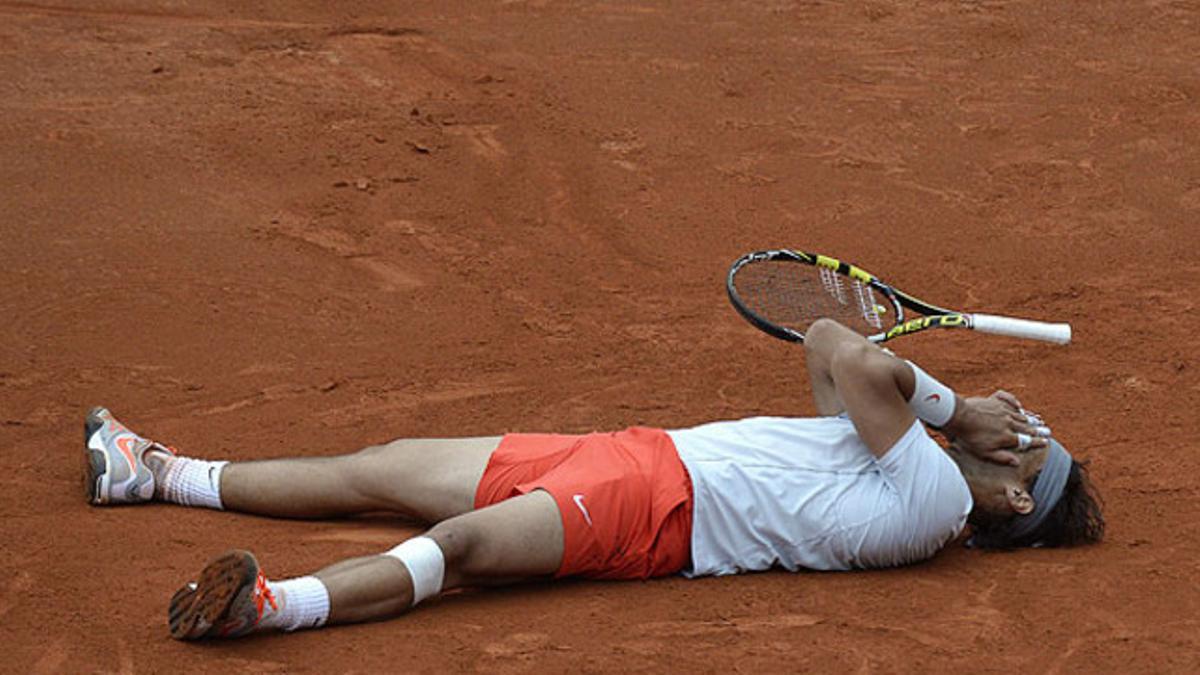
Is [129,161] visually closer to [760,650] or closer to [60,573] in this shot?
[60,573]

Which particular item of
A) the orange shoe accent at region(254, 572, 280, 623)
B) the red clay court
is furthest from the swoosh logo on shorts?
the orange shoe accent at region(254, 572, 280, 623)

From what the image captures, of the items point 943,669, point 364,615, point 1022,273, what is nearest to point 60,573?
point 364,615

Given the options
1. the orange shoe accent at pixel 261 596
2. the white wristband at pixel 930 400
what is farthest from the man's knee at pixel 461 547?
the white wristband at pixel 930 400

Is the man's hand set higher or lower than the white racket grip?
lower

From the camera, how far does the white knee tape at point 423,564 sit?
15.6 ft

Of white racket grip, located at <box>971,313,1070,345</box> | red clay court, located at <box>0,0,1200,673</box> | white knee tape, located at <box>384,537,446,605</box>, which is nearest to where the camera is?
white knee tape, located at <box>384,537,446,605</box>

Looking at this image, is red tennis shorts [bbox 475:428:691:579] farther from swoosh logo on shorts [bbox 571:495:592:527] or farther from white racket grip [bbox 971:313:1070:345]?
white racket grip [bbox 971:313:1070:345]

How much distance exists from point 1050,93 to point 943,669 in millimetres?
5786

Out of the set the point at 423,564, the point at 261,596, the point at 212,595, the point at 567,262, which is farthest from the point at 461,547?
the point at 567,262

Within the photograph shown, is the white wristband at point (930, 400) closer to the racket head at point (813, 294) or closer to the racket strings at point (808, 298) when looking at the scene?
the racket head at point (813, 294)

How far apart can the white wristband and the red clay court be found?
1.59ft

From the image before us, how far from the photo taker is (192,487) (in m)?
5.43

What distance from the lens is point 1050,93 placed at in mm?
9711

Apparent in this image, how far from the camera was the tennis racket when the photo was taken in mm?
5828
